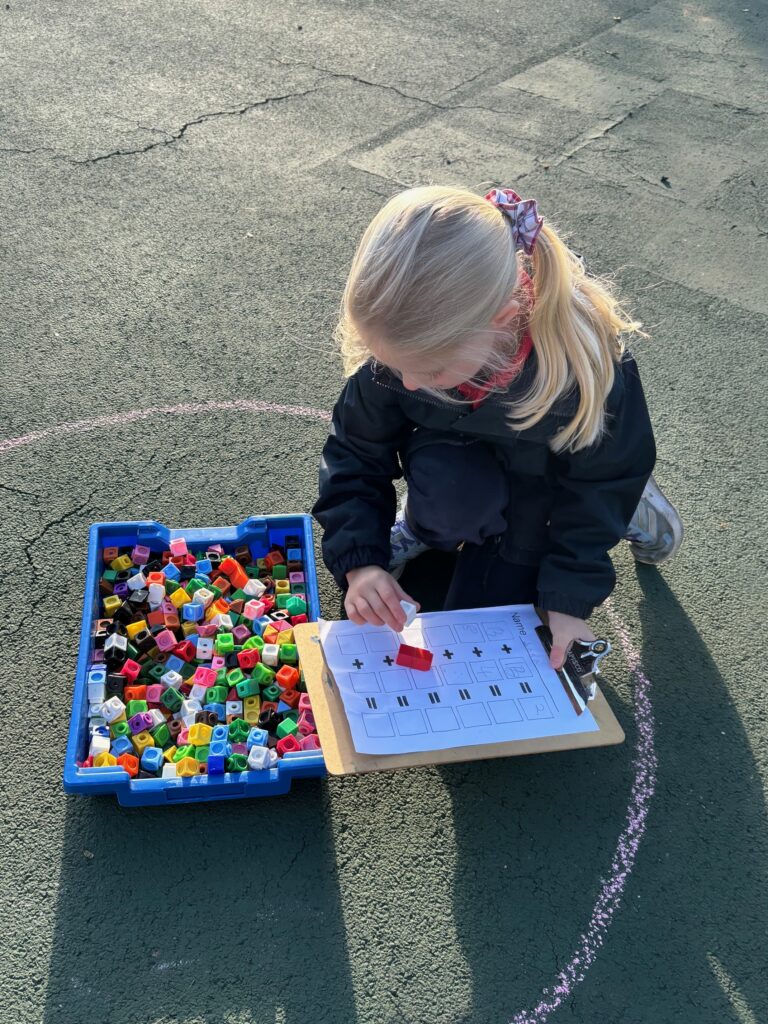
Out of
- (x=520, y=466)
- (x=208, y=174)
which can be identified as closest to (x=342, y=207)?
(x=208, y=174)

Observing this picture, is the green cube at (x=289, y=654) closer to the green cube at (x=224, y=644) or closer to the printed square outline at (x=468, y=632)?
the green cube at (x=224, y=644)

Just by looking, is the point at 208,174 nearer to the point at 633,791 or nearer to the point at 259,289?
the point at 259,289

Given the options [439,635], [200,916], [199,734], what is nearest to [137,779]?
[199,734]

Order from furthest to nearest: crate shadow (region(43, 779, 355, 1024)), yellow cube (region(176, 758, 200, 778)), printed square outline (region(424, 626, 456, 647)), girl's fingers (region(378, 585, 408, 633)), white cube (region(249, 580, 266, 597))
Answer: white cube (region(249, 580, 266, 597))
printed square outline (region(424, 626, 456, 647))
girl's fingers (region(378, 585, 408, 633))
yellow cube (region(176, 758, 200, 778))
crate shadow (region(43, 779, 355, 1024))

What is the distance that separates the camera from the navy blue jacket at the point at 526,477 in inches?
76.6

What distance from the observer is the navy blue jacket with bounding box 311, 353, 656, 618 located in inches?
76.6

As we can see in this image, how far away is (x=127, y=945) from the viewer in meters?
1.74

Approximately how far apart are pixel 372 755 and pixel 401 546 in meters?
0.74

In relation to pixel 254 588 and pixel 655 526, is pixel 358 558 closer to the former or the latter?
pixel 254 588

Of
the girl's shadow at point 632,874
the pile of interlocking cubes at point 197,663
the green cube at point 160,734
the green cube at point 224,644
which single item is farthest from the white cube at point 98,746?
the girl's shadow at point 632,874

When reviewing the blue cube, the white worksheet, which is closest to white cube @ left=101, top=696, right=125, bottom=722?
the blue cube

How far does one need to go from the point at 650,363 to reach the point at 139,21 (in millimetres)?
4083

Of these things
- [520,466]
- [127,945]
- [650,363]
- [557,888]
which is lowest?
[127,945]

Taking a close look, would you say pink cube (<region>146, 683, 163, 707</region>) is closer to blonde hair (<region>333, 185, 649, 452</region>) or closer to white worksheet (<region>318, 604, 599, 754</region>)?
white worksheet (<region>318, 604, 599, 754</region>)
